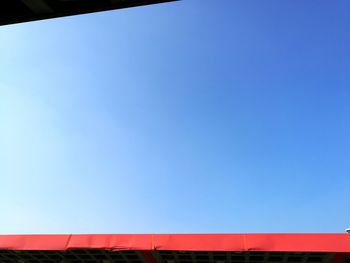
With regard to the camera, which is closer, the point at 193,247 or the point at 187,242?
the point at 193,247

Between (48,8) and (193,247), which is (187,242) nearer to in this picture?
(193,247)

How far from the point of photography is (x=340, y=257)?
1096 centimetres

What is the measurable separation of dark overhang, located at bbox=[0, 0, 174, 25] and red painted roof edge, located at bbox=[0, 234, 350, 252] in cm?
774

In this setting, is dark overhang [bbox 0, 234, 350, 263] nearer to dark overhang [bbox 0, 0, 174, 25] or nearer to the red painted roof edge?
the red painted roof edge

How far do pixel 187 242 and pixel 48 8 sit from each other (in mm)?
8045

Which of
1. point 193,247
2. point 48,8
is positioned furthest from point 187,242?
point 48,8

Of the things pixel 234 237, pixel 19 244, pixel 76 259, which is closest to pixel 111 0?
pixel 234 237

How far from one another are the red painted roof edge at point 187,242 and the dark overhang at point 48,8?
25.4ft

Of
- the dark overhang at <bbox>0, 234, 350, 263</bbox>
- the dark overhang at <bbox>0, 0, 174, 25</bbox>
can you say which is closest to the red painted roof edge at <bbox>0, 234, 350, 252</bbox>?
the dark overhang at <bbox>0, 234, 350, 263</bbox>

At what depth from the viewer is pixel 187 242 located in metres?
10.8

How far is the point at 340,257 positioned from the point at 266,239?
277 cm

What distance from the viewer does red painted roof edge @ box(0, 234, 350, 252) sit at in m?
9.88

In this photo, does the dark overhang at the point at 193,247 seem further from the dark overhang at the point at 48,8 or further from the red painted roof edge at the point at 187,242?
the dark overhang at the point at 48,8

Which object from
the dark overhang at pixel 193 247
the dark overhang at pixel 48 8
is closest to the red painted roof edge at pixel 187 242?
the dark overhang at pixel 193 247
